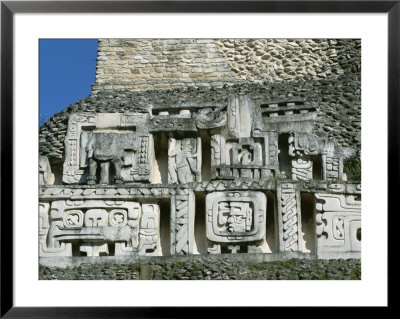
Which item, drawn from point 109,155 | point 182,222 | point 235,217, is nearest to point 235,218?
point 235,217

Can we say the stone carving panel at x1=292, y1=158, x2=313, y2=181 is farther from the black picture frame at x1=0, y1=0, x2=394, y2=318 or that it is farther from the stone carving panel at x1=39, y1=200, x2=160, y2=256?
the black picture frame at x1=0, y1=0, x2=394, y2=318

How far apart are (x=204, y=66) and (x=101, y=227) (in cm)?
369

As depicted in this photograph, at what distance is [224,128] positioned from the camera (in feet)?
36.7

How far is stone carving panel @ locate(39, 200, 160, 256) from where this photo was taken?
10203mm

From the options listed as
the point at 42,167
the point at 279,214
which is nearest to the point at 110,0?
the point at 42,167

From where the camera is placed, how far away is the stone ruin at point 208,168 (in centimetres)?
1025

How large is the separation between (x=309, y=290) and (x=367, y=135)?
4.98 feet

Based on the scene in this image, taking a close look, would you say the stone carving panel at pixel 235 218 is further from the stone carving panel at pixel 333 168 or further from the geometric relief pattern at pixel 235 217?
the stone carving panel at pixel 333 168

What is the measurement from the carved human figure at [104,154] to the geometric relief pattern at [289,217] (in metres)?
1.91

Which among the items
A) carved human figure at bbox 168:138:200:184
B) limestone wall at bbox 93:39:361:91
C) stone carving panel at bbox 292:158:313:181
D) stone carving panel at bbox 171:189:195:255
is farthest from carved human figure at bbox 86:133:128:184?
stone carving panel at bbox 292:158:313:181

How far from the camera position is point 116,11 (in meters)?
8.55

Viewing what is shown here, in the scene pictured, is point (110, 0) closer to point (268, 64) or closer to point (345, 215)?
point (345, 215)

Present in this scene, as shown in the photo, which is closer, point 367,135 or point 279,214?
point 367,135

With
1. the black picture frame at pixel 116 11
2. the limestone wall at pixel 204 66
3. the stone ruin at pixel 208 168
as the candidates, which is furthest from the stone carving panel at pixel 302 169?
the black picture frame at pixel 116 11
